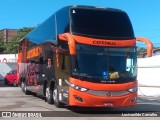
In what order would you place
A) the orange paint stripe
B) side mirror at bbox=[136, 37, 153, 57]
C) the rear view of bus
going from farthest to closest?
side mirror at bbox=[136, 37, 153, 57]
the orange paint stripe
the rear view of bus

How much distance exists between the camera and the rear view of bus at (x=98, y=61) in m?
14.6

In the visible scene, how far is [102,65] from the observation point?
15.0 metres

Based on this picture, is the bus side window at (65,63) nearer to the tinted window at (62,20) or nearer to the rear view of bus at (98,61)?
the rear view of bus at (98,61)

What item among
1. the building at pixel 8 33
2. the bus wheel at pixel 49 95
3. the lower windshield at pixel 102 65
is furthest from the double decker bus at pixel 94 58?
the building at pixel 8 33

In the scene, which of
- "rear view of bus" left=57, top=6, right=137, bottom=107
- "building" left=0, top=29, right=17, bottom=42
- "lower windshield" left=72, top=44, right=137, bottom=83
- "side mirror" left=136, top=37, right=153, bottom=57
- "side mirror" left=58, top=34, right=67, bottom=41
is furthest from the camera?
"building" left=0, top=29, right=17, bottom=42

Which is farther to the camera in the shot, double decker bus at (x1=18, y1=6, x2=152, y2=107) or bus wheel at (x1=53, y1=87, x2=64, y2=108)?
bus wheel at (x1=53, y1=87, x2=64, y2=108)

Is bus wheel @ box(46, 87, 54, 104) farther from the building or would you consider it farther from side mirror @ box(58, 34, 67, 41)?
the building

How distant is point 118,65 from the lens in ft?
49.8

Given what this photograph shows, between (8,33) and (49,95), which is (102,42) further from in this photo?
(8,33)

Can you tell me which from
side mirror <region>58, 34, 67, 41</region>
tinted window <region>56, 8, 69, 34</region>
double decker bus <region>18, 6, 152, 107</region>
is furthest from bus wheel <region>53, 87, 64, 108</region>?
tinted window <region>56, 8, 69, 34</region>

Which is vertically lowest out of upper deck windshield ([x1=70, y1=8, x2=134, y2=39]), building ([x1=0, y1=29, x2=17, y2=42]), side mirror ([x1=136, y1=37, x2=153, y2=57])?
side mirror ([x1=136, y1=37, x2=153, y2=57])

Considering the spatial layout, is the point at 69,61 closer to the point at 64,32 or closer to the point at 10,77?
the point at 64,32

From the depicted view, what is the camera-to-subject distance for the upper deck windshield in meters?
15.2

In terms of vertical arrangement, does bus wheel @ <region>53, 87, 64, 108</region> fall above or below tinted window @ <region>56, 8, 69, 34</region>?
below
